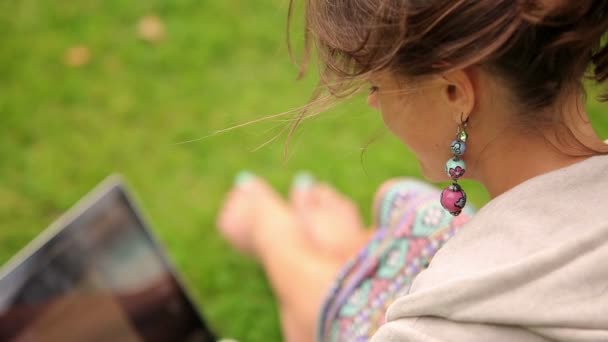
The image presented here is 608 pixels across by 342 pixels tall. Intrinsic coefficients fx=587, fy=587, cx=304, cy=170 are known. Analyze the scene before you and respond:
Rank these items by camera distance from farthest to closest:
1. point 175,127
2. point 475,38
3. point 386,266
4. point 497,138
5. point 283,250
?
1. point 175,127
2. point 283,250
3. point 386,266
4. point 497,138
5. point 475,38

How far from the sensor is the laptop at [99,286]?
135 cm

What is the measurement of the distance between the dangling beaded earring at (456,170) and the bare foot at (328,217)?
2.59ft

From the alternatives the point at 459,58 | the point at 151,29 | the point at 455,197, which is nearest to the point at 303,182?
the point at 151,29

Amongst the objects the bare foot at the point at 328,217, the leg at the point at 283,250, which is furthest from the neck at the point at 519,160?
the bare foot at the point at 328,217

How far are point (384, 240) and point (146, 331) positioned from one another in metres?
0.66

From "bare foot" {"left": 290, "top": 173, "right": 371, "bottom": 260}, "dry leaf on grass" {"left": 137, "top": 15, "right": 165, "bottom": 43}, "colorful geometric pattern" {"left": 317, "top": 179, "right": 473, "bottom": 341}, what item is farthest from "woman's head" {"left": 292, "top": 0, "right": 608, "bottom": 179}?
"dry leaf on grass" {"left": 137, "top": 15, "right": 165, "bottom": 43}

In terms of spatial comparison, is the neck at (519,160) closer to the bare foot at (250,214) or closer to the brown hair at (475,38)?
the brown hair at (475,38)

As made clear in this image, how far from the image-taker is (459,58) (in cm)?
67

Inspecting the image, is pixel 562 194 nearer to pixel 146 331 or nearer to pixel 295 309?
pixel 295 309

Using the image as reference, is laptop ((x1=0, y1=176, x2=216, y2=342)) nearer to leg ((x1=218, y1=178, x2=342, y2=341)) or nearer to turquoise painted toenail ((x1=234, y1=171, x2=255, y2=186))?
leg ((x1=218, y1=178, x2=342, y2=341))

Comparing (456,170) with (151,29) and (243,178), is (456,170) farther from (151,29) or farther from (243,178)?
(151,29)

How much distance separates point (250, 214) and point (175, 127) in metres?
0.48

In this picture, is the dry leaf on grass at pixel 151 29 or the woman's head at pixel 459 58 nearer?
the woman's head at pixel 459 58

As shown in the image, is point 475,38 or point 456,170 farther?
point 456,170
